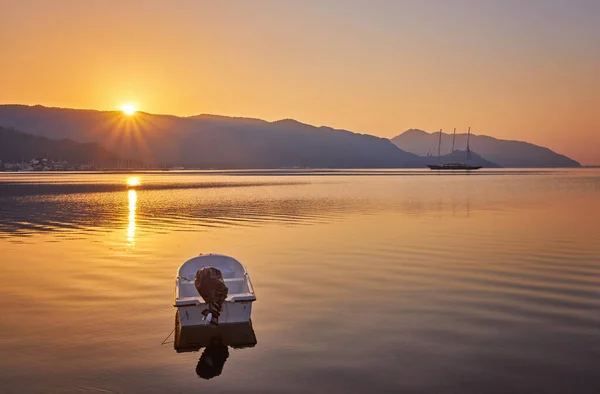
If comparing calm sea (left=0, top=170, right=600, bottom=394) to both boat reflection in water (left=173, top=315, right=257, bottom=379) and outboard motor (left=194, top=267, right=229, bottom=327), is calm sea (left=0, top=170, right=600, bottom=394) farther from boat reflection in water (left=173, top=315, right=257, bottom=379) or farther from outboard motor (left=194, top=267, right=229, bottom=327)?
outboard motor (left=194, top=267, right=229, bottom=327)

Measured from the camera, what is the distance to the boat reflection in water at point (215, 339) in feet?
55.4

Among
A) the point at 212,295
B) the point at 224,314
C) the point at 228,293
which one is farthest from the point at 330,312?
the point at 212,295

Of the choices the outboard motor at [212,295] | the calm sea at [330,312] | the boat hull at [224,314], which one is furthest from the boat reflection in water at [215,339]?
the outboard motor at [212,295]

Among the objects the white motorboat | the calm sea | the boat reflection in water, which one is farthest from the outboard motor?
the calm sea

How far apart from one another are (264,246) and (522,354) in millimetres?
23981

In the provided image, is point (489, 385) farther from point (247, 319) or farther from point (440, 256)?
point (440, 256)

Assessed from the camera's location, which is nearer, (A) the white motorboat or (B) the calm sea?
(B) the calm sea

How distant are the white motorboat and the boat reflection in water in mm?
406

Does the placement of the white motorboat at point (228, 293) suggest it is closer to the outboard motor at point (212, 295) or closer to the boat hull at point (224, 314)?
the boat hull at point (224, 314)

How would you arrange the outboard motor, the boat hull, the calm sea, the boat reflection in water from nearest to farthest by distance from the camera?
the calm sea
the boat reflection in water
the outboard motor
the boat hull

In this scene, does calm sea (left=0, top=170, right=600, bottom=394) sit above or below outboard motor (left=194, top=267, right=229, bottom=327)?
below

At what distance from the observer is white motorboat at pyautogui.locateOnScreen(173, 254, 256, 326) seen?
17.4m

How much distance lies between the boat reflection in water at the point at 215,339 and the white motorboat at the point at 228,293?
1.33 feet

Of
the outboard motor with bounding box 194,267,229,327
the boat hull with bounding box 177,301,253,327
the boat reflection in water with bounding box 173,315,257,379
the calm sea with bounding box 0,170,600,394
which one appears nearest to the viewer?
the calm sea with bounding box 0,170,600,394
